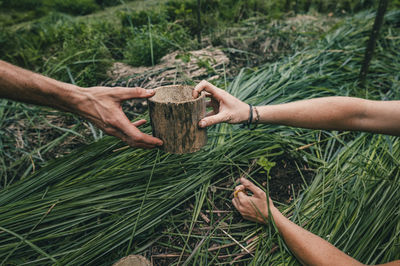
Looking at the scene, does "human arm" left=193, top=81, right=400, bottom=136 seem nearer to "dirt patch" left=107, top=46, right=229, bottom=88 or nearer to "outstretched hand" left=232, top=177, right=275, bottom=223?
"outstretched hand" left=232, top=177, right=275, bottom=223

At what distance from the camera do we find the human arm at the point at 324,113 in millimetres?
1183

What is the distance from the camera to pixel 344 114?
1.22 metres

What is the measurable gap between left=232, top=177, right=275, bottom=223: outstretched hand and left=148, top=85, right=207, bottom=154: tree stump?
1.40 ft

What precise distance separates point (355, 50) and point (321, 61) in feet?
1.39

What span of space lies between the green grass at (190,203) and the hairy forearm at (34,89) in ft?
1.61

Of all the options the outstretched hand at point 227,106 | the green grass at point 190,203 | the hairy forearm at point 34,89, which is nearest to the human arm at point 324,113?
the outstretched hand at point 227,106

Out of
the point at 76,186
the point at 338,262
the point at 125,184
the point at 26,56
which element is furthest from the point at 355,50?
the point at 26,56

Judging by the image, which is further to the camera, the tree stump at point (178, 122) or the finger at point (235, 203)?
the finger at point (235, 203)

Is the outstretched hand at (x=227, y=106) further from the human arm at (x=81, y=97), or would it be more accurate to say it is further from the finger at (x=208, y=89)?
the human arm at (x=81, y=97)

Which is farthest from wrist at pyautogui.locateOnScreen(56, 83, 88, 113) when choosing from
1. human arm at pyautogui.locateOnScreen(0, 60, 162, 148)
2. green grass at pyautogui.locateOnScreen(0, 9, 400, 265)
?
green grass at pyautogui.locateOnScreen(0, 9, 400, 265)

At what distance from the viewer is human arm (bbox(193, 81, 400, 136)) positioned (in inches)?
46.6

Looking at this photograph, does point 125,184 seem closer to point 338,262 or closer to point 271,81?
point 338,262

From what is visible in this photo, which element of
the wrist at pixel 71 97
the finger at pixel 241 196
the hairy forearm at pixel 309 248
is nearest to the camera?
the hairy forearm at pixel 309 248

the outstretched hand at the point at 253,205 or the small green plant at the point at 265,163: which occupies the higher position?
the small green plant at the point at 265,163
